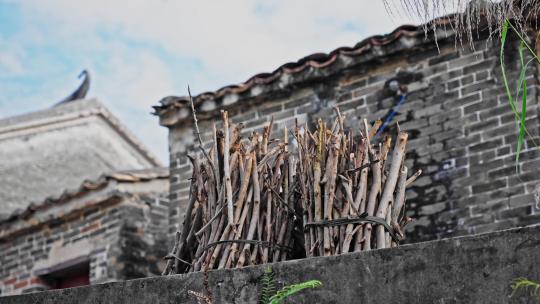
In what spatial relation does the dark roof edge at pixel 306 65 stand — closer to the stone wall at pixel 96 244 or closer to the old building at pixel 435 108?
the old building at pixel 435 108

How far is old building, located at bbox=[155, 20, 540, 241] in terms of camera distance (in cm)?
793

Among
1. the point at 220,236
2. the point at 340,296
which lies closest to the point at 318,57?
the point at 220,236

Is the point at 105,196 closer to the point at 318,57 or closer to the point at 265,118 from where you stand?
the point at 265,118

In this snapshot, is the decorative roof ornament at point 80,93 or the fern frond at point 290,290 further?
the decorative roof ornament at point 80,93

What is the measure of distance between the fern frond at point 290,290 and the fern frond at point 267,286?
4 centimetres

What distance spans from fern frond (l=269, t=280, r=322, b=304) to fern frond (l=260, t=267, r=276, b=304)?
1.4 inches

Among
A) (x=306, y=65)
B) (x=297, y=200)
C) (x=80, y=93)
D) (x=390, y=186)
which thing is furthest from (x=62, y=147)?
(x=390, y=186)

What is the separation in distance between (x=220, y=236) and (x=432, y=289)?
118 centimetres

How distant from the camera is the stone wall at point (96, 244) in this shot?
1115 cm

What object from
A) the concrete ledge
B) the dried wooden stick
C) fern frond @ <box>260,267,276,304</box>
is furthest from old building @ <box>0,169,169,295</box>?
fern frond @ <box>260,267,276,304</box>

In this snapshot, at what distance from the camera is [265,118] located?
30.9 ft

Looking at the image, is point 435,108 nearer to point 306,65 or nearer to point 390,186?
point 306,65

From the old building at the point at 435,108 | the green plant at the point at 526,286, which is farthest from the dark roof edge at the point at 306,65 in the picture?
the green plant at the point at 526,286

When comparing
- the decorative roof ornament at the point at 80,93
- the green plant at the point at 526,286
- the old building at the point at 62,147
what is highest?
the decorative roof ornament at the point at 80,93
